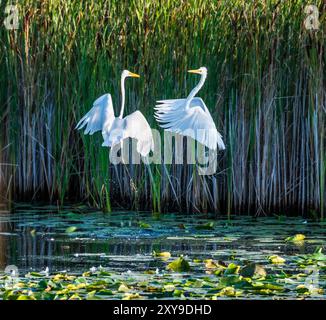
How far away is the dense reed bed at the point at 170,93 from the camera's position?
8656mm

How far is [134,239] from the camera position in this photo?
7633 mm

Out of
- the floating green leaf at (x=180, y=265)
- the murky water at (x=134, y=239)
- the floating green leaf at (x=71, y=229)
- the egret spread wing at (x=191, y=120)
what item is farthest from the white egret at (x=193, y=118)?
the floating green leaf at (x=180, y=265)

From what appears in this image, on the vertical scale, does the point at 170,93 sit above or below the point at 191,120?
above

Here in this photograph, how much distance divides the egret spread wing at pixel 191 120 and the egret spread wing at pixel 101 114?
378mm

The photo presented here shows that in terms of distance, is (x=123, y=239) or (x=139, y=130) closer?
(x=123, y=239)

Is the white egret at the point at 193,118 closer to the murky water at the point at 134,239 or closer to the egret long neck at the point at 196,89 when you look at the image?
the egret long neck at the point at 196,89

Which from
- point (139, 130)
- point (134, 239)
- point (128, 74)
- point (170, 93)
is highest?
point (128, 74)

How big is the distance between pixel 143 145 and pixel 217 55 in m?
0.97

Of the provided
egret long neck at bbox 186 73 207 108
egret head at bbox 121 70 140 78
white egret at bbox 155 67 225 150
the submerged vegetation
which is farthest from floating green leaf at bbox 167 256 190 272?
egret head at bbox 121 70 140 78

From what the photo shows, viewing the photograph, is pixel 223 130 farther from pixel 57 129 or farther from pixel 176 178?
pixel 57 129

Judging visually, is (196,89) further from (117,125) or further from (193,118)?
(117,125)

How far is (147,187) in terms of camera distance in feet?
29.5

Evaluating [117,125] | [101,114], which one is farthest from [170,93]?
[101,114]

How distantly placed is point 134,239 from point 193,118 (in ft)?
4.55
